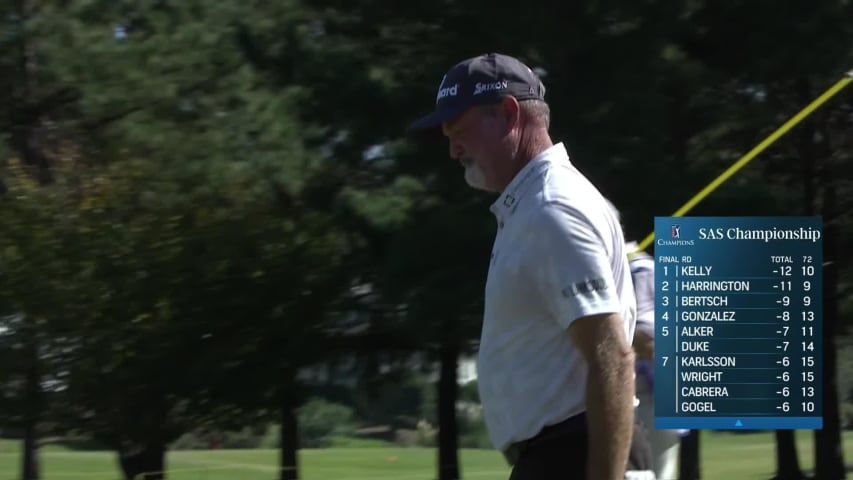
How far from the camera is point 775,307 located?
29.5ft

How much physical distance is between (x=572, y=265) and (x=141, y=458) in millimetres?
12896

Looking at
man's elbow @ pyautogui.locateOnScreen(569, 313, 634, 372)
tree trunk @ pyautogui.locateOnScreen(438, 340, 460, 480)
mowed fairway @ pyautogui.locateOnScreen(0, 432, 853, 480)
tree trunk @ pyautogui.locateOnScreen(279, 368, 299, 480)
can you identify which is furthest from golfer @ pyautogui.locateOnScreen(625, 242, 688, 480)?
tree trunk @ pyautogui.locateOnScreen(438, 340, 460, 480)

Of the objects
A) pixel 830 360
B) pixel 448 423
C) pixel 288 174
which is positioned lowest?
pixel 448 423

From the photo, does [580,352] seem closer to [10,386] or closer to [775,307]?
[775,307]

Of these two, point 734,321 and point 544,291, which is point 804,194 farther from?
point 544,291

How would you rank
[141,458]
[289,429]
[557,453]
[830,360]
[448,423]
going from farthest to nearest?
[448,423], [289,429], [830,360], [141,458], [557,453]

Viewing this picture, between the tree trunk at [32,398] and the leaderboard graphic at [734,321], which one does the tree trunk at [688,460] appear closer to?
the leaderboard graphic at [734,321]

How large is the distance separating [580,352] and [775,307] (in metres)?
6.59

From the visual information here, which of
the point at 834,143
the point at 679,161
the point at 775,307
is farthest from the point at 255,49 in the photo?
the point at 775,307

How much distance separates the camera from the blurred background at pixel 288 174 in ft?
41.0

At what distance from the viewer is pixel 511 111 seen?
9.52ft

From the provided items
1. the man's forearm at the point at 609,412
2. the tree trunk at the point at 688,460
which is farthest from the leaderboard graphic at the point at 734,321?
the man's forearm at the point at 609,412

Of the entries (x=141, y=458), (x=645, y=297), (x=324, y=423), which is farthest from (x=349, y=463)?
(x=645, y=297)

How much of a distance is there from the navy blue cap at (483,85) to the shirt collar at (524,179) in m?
0.13
